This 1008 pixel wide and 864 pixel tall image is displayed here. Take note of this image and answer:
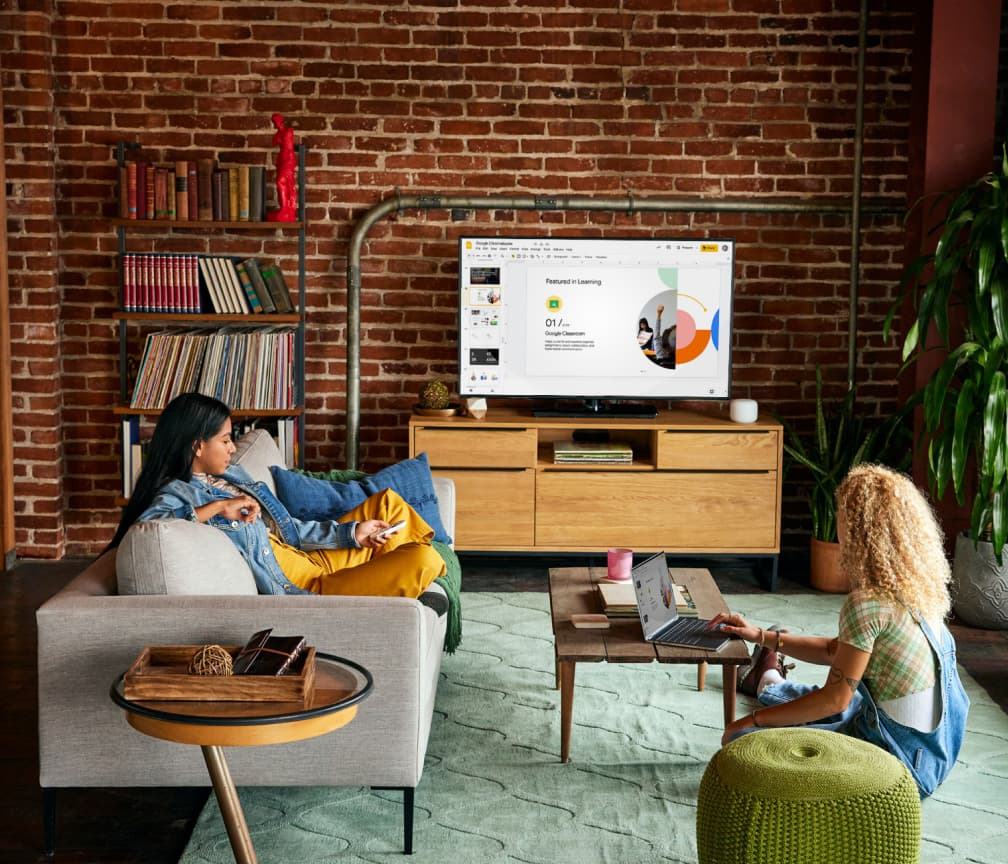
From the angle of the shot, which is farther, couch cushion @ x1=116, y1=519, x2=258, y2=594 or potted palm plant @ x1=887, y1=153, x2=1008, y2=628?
potted palm plant @ x1=887, y1=153, x2=1008, y2=628

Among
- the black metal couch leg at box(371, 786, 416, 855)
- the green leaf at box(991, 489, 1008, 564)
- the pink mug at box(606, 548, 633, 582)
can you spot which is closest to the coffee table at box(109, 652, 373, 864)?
the black metal couch leg at box(371, 786, 416, 855)

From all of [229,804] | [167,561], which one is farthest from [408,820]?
[167,561]

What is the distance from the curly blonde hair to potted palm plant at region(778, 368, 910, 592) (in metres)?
2.41

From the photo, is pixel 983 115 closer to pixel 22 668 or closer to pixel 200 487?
pixel 200 487

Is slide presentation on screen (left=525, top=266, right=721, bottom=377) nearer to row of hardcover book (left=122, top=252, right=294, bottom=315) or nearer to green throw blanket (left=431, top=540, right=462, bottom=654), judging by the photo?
row of hardcover book (left=122, top=252, right=294, bottom=315)

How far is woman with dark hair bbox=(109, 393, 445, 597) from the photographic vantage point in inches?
120

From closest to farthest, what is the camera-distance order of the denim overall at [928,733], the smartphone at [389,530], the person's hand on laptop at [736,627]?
1. the denim overall at [928,733]
2. the person's hand on laptop at [736,627]
3. the smartphone at [389,530]

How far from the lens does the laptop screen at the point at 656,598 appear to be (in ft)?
10.2

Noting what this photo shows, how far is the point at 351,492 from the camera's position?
399 cm

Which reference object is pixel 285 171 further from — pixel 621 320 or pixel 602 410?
pixel 602 410

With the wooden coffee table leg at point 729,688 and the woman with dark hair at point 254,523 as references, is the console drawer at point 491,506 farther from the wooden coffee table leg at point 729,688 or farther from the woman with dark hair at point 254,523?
the wooden coffee table leg at point 729,688

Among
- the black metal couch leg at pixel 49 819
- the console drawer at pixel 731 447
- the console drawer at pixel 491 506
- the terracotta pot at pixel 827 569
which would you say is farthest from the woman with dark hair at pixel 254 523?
the terracotta pot at pixel 827 569

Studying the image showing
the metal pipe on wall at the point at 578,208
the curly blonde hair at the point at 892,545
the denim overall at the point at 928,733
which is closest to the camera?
the curly blonde hair at the point at 892,545

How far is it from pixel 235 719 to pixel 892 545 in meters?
1.42
